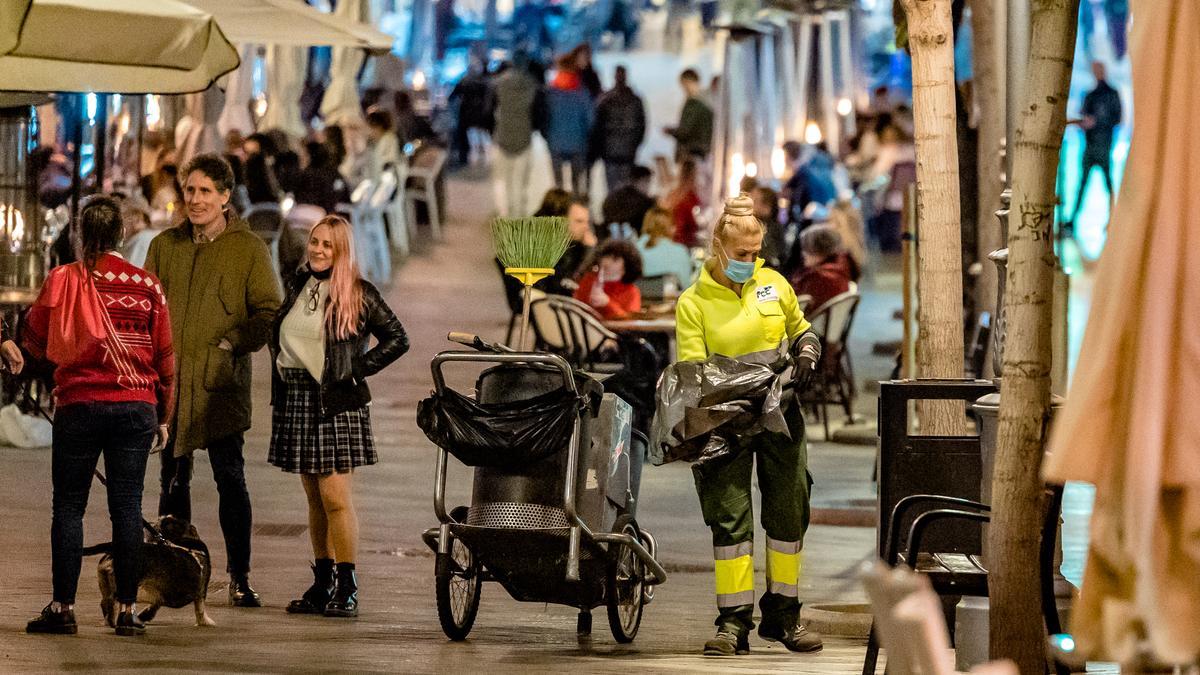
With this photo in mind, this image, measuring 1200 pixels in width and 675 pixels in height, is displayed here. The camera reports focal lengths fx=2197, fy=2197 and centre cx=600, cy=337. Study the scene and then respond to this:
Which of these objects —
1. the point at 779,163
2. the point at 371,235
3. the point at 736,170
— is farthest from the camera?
the point at 779,163

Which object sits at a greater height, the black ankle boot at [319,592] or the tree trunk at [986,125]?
the tree trunk at [986,125]

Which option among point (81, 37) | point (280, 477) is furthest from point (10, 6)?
point (280, 477)

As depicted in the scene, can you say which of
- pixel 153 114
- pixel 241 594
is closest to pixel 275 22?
pixel 241 594

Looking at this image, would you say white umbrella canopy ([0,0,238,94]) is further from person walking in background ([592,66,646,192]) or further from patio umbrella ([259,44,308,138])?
patio umbrella ([259,44,308,138])

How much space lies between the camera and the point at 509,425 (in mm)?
8734

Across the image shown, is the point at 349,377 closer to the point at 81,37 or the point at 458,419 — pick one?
the point at 458,419

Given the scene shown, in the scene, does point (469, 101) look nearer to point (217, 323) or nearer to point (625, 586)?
point (217, 323)

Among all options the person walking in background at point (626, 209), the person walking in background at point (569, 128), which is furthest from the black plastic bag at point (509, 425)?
the person walking in background at point (569, 128)

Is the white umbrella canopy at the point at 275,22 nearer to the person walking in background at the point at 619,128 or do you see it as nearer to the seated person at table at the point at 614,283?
the seated person at table at the point at 614,283

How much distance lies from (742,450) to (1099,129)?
71.9 feet

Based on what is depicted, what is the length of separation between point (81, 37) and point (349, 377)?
186 cm

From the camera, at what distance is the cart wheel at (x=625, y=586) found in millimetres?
8867

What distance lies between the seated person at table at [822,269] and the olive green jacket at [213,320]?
307 inches

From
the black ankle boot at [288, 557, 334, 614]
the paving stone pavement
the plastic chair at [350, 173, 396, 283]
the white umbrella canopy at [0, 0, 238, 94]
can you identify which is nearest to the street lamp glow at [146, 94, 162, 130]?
the plastic chair at [350, 173, 396, 283]
